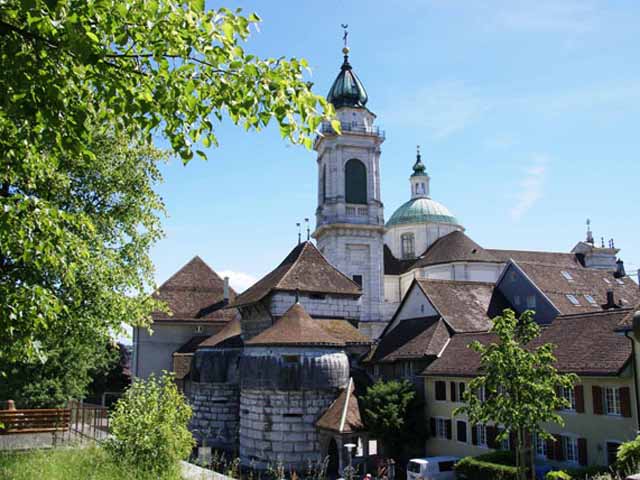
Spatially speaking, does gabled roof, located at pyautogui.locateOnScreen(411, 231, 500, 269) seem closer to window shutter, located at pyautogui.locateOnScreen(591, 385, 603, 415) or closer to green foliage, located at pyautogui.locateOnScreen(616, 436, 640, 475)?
window shutter, located at pyautogui.locateOnScreen(591, 385, 603, 415)

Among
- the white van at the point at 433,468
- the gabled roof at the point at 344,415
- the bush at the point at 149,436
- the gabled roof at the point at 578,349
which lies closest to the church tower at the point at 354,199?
the gabled roof at the point at 344,415

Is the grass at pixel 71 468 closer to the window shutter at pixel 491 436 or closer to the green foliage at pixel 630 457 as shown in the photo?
the green foliage at pixel 630 457

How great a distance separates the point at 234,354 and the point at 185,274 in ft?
58.1

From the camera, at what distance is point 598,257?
232 ft

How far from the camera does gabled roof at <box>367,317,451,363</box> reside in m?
32.6

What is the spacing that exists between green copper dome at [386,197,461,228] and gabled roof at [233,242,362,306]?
3431cm

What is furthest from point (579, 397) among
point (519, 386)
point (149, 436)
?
point (149, 436)

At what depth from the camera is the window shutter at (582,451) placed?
73.0 ft

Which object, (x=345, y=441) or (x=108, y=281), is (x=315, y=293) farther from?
(x=108, y=281)

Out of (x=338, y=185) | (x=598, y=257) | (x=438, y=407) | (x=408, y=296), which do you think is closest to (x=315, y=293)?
(x=408, y=296)

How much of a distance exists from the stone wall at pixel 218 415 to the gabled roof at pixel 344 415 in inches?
291

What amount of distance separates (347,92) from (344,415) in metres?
41.6

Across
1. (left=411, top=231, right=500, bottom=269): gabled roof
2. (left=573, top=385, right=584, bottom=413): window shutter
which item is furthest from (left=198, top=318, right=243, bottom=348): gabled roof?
(left=411, top=231, right=500, bottom=269): gabled roof

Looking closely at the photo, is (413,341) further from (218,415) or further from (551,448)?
(218,415)
